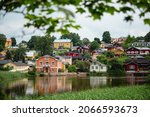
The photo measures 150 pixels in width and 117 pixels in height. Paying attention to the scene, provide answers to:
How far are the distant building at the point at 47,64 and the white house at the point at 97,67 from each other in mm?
4079

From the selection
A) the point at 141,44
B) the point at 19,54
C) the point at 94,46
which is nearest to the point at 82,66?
the point at 94,46

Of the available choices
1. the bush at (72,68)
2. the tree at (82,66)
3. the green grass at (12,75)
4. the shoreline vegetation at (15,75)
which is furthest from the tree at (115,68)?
the green grass at (12,75)

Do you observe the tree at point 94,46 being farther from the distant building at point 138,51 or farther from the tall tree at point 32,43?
the tall tree at point 32,43

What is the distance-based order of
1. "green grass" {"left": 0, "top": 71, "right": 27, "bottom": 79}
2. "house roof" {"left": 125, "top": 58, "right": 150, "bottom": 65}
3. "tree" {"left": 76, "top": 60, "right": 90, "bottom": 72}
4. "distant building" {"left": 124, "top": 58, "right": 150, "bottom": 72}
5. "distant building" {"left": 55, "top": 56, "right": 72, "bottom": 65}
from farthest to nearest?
"distant building" {"left": 124, "top": 58, "right": 150, "bottom": 72}, "house roof" {"left": 125, "top": 58, "right": 150, "bottom": 65}, "tree" {"left": 76, "top": 60, "right": 90, "bottom": 72}, "distant building" {"left": 55, "top": 56, "right": 72, "bottom": 65}, "green grass" {"left": 0, "top": 71, "right": 27, "bottom": 79}

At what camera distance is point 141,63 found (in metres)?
18.5

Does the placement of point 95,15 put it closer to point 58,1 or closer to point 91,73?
point 58,1

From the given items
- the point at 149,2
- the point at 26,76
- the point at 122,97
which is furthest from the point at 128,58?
the point at 149,2

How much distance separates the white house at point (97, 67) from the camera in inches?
720

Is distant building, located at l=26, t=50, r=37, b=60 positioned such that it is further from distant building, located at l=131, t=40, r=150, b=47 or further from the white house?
the white house

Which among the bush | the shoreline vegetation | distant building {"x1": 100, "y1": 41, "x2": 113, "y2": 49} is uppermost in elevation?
distant building {"x1": 100, "y1": 41, "x2": 113, "y2": 49}

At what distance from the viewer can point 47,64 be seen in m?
14.3

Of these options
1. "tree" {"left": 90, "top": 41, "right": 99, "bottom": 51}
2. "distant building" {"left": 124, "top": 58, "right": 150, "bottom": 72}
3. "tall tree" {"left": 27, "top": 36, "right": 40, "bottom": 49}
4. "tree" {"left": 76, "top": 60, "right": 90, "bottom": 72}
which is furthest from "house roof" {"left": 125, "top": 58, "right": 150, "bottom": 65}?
"tall tree" {"left": 27, "top": 36, "right": 40, "bottom": 49}

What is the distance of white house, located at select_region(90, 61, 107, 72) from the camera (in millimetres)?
18297

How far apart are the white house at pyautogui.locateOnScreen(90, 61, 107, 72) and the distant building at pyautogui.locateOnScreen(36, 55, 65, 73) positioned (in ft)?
13.4
